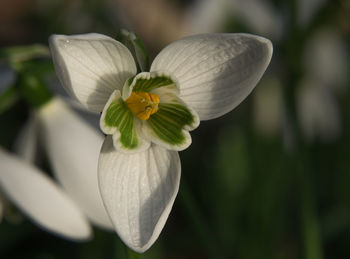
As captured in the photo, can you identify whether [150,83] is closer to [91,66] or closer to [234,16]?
[91,66]

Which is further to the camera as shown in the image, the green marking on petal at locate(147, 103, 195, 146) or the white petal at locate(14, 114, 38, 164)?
the white petal at locate(14, 114, 38, 164)

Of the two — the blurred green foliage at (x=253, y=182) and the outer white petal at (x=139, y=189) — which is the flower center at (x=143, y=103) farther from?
the blurred green foliage at (x=253, y=182)

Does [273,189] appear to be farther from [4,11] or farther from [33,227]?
[4,11]

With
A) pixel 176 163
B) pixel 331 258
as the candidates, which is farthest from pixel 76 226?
pixel 331 258

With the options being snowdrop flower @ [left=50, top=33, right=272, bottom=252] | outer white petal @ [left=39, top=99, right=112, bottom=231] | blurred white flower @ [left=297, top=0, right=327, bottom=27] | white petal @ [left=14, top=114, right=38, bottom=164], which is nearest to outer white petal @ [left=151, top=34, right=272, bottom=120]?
snowdrop flower @ [left=50, top=33, right=272, bottom=252]

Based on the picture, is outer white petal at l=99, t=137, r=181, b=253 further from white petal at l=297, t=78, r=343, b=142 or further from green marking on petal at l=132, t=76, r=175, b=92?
white petal at l=297, t=78, r=343, b=142
